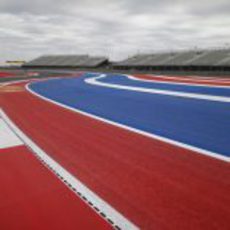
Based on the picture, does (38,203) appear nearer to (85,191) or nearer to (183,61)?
(85,191)

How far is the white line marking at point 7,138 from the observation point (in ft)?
21.7

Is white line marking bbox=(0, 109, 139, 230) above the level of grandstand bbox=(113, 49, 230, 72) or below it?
above

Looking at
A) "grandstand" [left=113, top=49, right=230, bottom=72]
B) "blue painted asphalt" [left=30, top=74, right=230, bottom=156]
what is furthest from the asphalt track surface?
"grandstand" [left=113, top=49, right=230, bottom=72]

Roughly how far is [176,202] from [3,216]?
206 centimetres

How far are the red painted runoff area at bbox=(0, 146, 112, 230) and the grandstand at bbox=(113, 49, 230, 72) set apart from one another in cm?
4287

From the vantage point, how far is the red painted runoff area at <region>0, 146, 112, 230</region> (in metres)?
3.34

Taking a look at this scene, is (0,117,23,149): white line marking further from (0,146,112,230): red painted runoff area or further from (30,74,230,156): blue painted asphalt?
(30,74,230,156): blue painted asphalt

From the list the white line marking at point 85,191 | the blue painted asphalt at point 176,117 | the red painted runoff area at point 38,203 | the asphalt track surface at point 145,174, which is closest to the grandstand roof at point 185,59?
the blue painted asphalt at point 176,117

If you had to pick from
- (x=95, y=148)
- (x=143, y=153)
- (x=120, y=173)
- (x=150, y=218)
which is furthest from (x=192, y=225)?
(x=95, y=148)

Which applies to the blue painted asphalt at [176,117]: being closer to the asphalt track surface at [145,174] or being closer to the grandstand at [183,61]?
the asphalt track surface at [145,174]

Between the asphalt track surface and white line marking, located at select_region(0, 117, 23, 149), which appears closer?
the asphalt track surface

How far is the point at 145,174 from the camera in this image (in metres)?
4.66

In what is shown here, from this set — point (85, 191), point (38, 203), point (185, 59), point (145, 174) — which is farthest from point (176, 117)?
point (185, 59)

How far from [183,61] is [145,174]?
52.4 metres
